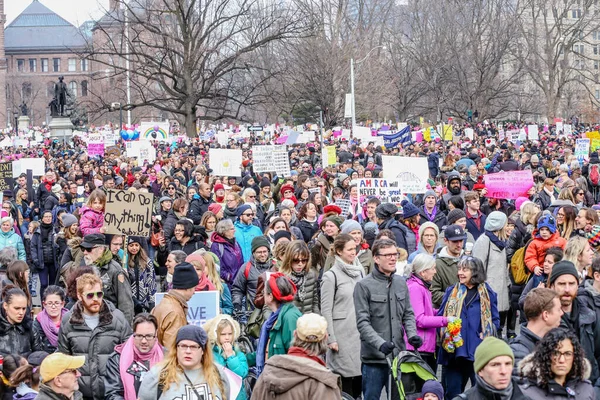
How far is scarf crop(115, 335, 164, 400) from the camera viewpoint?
6.70 m

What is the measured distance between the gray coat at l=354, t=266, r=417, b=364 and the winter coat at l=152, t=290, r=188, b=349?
1.26m

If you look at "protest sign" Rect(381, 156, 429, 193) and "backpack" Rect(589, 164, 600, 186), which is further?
"backpack" Rect(589, 164, 600, 186)

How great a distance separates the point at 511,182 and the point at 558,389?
944 centimetres

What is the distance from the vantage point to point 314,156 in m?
29.0

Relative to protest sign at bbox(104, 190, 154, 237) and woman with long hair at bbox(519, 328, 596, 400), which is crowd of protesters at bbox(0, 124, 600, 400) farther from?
protest sign at bbox(104, 190, 154, 237)

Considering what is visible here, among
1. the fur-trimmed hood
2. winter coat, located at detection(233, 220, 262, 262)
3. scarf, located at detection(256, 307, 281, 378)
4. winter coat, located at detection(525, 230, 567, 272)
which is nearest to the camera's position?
the fur-trimmed hood

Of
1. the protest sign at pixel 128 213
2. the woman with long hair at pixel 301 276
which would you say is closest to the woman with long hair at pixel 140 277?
the protest sign at pixel 128 213

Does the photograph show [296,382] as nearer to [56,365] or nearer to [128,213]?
[56,365]

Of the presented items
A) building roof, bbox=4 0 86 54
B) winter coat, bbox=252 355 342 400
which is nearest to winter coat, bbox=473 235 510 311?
winter coat, bbox=252 355 342 400

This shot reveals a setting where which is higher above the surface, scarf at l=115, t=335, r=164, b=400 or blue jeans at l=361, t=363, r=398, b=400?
scarf at l=115, t=335, r=164, b=400

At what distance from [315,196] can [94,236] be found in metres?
5.85

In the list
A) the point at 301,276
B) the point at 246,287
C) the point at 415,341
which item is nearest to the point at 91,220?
the point at 246,287

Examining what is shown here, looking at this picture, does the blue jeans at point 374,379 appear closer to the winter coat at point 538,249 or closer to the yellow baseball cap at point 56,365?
the yellow baseball cap at point 56,365

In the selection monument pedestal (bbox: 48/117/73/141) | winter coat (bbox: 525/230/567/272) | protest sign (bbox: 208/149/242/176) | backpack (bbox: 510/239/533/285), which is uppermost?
monument pedestal (bbox: 48/117/73/141)
